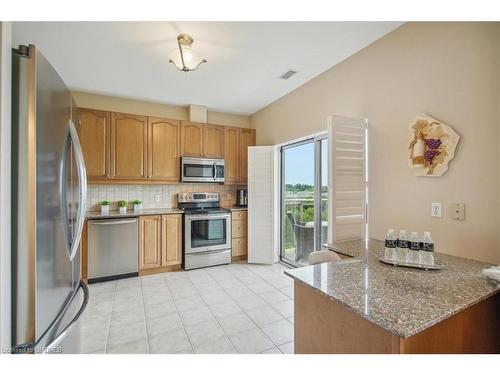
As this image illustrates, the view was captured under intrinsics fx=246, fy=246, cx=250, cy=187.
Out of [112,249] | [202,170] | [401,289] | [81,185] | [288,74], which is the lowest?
[112,249]

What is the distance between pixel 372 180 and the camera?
Answer: 7.72ft

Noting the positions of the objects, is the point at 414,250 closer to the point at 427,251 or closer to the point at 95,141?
the point at 427,251

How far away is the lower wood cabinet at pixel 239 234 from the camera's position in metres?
4.20

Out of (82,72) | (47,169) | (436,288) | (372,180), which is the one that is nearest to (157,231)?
(82,72)

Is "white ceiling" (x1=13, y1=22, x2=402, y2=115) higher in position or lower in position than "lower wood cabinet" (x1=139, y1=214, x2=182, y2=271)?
higher

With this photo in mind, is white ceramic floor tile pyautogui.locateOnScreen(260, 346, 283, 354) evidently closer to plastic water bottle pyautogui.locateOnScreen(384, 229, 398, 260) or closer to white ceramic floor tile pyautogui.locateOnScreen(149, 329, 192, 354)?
white ceramic floor tile pyautogui.locateOnScreen(149, 329, 192, 354)

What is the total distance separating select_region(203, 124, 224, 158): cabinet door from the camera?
13.8 feet

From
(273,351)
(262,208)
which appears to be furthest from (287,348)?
(262,208)

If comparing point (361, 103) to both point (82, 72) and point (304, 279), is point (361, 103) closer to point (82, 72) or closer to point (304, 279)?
point (304, 279)

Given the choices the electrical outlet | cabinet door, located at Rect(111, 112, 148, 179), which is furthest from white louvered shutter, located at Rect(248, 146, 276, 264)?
the electrical outlet

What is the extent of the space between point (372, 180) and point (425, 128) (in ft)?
2.05

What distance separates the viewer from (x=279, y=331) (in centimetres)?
217

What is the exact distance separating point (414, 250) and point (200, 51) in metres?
2.57

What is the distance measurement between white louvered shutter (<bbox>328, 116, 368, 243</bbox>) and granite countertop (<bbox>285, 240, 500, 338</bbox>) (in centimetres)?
57
